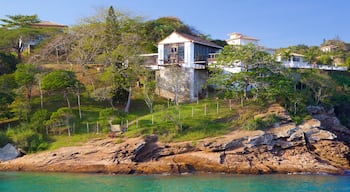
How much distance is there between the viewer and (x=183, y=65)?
1511 inches

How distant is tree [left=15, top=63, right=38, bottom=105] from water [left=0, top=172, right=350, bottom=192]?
9.98m

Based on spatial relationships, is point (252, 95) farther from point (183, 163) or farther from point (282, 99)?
point (183, 163)

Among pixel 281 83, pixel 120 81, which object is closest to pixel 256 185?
pixel 281 83

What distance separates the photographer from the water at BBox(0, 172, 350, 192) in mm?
21578

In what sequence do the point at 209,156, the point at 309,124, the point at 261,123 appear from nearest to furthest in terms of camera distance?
the point at 209,156 < the point at 261,123 < the point at 309,124

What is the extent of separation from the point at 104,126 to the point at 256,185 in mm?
13720

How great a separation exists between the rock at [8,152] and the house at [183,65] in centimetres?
1508

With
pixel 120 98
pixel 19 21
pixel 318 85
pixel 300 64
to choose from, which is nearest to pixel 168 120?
pixel 120 98

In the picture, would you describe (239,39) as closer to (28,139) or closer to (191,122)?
(191,122)

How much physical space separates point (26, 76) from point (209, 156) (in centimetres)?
1750

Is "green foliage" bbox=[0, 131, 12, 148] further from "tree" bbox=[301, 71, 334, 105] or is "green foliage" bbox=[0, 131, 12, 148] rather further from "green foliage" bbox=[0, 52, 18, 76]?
"tree" bbox=[301, 71, 334, 105]

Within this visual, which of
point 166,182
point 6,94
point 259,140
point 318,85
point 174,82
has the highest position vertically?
point 174,82

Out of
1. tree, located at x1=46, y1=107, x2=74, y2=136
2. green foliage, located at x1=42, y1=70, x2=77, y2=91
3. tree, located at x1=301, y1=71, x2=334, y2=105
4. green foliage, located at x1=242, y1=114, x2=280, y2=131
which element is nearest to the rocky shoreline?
green foliage, located at x1=242, y1=114, x2=280, y2=131

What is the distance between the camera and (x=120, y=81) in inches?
1417
